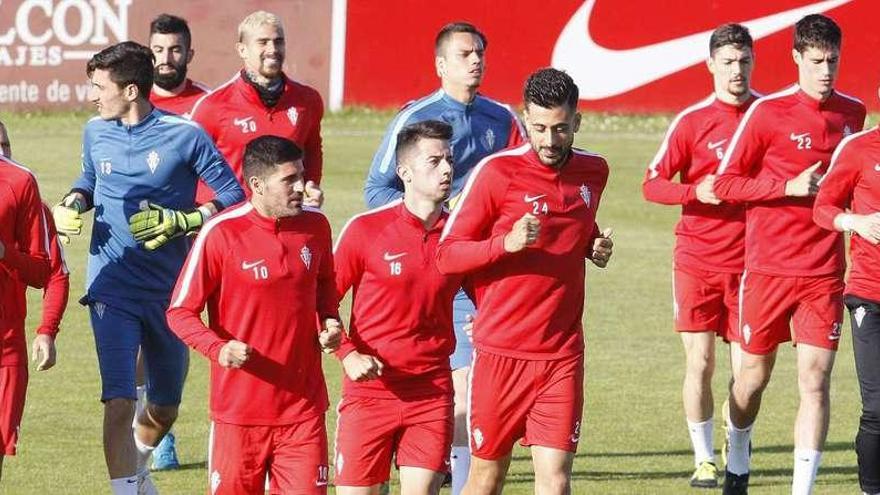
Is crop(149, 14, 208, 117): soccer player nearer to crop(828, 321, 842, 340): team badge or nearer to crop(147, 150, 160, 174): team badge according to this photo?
crop(147, 150, 160, 174): team badge

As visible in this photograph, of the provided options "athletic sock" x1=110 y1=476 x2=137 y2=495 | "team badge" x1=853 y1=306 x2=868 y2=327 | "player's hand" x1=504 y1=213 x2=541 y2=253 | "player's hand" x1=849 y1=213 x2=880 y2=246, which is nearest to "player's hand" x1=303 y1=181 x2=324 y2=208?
"player's hand" x1=504 y1=213 x2=541 y2=253

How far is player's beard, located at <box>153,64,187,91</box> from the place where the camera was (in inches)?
527

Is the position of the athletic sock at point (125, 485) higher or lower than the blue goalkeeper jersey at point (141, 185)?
lower

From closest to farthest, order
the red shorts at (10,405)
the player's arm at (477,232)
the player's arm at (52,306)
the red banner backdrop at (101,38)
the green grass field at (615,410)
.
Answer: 1. the player's arm at (477,232)
2. the red shorts at (10,405)
3. the player's arm at (52,306)
4. the green grass field at (615,410)
5. the red banner backdrop at (101,38)

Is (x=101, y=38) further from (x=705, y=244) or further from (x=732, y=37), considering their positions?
(x=732, y=37)

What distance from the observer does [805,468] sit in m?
11.3

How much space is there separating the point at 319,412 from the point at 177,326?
2.73ft

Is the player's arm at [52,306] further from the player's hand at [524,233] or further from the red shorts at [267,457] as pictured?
the player's hand at [524,233]

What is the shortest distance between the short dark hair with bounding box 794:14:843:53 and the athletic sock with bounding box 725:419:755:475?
8.26ft

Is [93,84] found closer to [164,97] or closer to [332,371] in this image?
[164,97]

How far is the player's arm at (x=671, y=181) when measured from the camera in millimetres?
12039

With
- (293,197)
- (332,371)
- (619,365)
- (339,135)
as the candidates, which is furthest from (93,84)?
(339,135)

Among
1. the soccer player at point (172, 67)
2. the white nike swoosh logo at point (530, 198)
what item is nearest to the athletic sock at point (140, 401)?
the soccer player at point (172, 67)

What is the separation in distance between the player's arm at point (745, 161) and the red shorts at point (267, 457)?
3.78 metres
